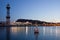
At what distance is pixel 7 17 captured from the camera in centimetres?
10369

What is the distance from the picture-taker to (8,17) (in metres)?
104

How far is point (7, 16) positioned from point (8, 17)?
900 millimetres

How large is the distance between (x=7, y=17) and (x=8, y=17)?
69cm

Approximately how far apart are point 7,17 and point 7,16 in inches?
29.0

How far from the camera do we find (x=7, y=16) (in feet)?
339
